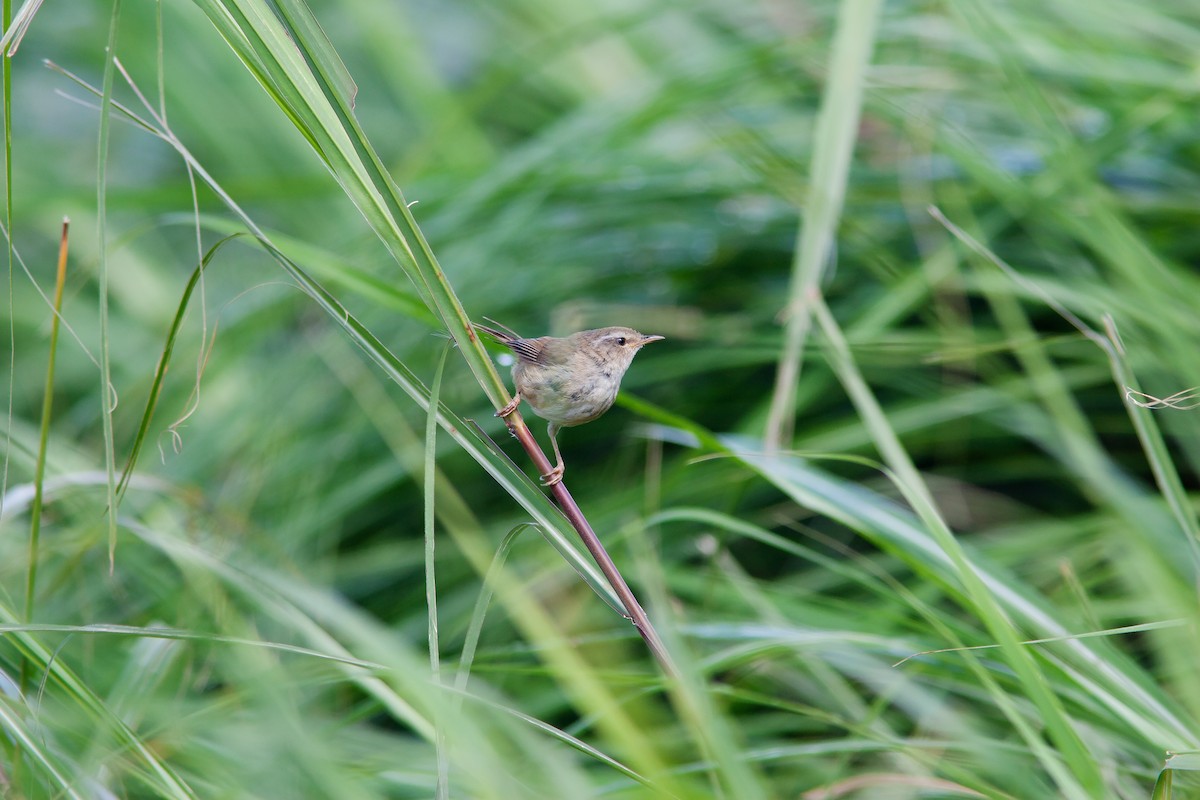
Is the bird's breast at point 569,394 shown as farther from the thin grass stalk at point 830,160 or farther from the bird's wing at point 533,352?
the thin grass stalk at point 830,160

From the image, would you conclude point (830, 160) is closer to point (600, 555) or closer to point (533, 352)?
point (533, 352)

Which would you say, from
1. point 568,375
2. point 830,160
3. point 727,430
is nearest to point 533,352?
point 568,375

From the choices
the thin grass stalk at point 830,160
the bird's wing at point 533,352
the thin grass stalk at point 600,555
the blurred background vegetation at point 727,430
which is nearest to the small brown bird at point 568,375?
the bird's wing at point 533,352

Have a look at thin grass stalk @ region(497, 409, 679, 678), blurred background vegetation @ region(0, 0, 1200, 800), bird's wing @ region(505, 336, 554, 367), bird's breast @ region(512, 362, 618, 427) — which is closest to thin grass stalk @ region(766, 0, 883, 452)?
blurred background vegetation @ region(0, 0, 1200, 800)

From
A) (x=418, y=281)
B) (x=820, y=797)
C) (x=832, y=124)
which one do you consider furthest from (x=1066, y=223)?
(x=418, y=281)

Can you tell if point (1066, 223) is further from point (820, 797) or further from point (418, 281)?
point (418, 281)

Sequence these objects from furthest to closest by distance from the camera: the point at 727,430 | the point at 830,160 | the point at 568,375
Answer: the point at 727,430 < the point at 830,160 < the point at 568,375

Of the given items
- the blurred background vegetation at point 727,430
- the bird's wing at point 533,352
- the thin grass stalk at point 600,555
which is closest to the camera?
the thin grass stalk at point 600,555
